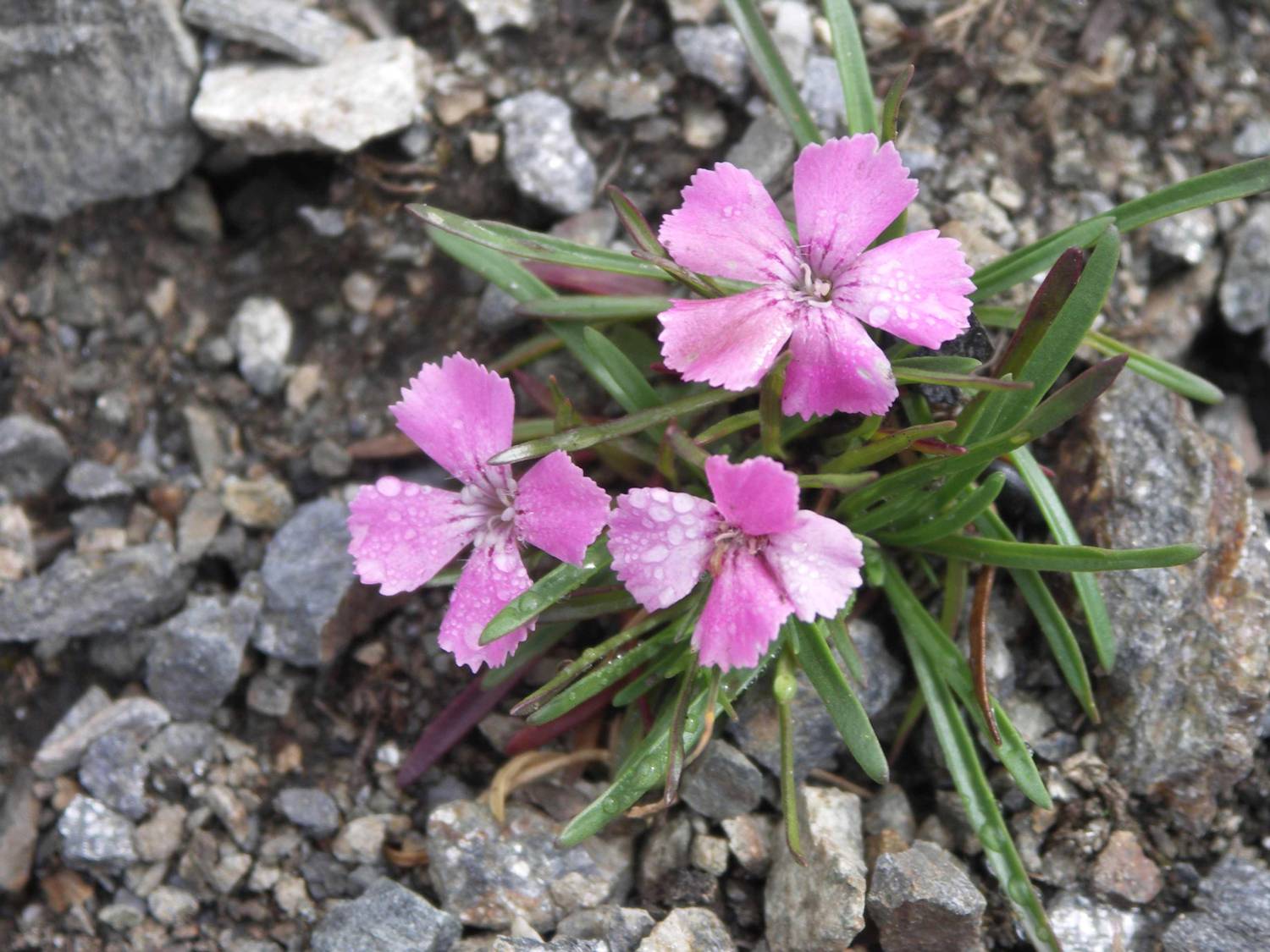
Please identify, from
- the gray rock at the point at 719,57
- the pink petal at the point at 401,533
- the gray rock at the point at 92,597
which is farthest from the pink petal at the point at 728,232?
the gray rock at the point at 92,597

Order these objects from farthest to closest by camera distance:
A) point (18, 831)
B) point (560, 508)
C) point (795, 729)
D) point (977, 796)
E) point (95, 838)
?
point (18, 831) → point (95, 838) → point (795, 729) → point (977, 796) → point (560, 508)

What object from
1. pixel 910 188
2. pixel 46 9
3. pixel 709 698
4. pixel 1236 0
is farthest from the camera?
pixel 1236 0

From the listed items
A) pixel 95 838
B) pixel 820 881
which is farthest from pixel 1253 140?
pixel 95 838

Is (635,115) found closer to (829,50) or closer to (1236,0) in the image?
(829,50)

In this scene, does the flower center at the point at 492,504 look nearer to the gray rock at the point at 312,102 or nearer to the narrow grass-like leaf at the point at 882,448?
the narrow grass-like leaf at the point at 882,448

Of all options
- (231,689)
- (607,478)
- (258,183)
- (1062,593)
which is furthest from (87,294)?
(1062,593)

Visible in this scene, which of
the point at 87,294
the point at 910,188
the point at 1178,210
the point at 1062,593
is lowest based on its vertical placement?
the point at 1062,593

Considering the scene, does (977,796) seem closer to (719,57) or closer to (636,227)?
(636,227)
